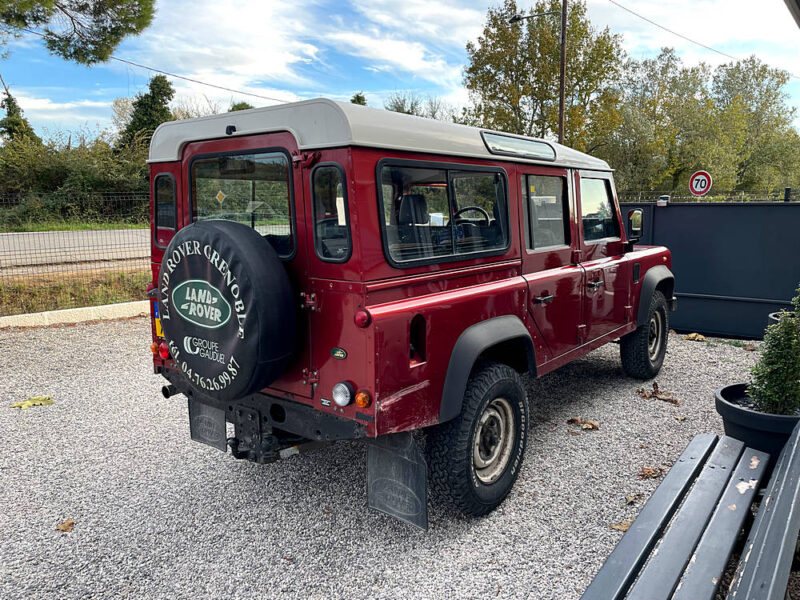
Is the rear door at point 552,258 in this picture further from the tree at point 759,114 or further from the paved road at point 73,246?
the tree at point 759,114

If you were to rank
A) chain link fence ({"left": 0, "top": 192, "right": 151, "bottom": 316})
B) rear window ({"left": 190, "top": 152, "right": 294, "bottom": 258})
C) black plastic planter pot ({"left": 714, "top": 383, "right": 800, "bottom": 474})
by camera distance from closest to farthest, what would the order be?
rear window ({"left": 190, "top": 152, "right": 294, "bottom": 258}) → black plastic planter pot ({"left": 714, "top": 383, "right": 800, "bottom": 474}) → chain link fence ({"left": 0, "top": 192, "right": 151, "bottom": 316})

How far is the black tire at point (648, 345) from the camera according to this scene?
5.46m

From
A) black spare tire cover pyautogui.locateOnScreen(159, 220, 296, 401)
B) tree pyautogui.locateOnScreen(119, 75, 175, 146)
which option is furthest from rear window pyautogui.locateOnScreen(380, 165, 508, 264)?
tree pyautogui.locateOnScreen(119, 75, 175, 146)

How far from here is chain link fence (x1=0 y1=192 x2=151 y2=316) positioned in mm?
8656

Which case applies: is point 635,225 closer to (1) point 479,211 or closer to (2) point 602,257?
(2) point 602,257

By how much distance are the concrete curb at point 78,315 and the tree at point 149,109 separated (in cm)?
2267

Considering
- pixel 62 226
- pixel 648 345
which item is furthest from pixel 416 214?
pixel 62 226

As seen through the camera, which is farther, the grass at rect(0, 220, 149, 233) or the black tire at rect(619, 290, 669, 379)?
the grass at rect(0, 220, 149, 233)

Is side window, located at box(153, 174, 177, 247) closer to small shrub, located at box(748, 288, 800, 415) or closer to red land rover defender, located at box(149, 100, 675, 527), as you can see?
red land rover defender, located at box(149, 100, 675, 527)

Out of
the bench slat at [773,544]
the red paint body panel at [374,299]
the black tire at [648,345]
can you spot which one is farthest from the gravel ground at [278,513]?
the bench slat at [773,544]

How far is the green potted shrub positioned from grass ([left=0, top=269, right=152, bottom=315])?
849 cm

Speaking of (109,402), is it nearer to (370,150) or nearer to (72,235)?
(370,150)

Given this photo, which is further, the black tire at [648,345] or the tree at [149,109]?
the tree at [149,109]

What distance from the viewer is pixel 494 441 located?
3.42m
